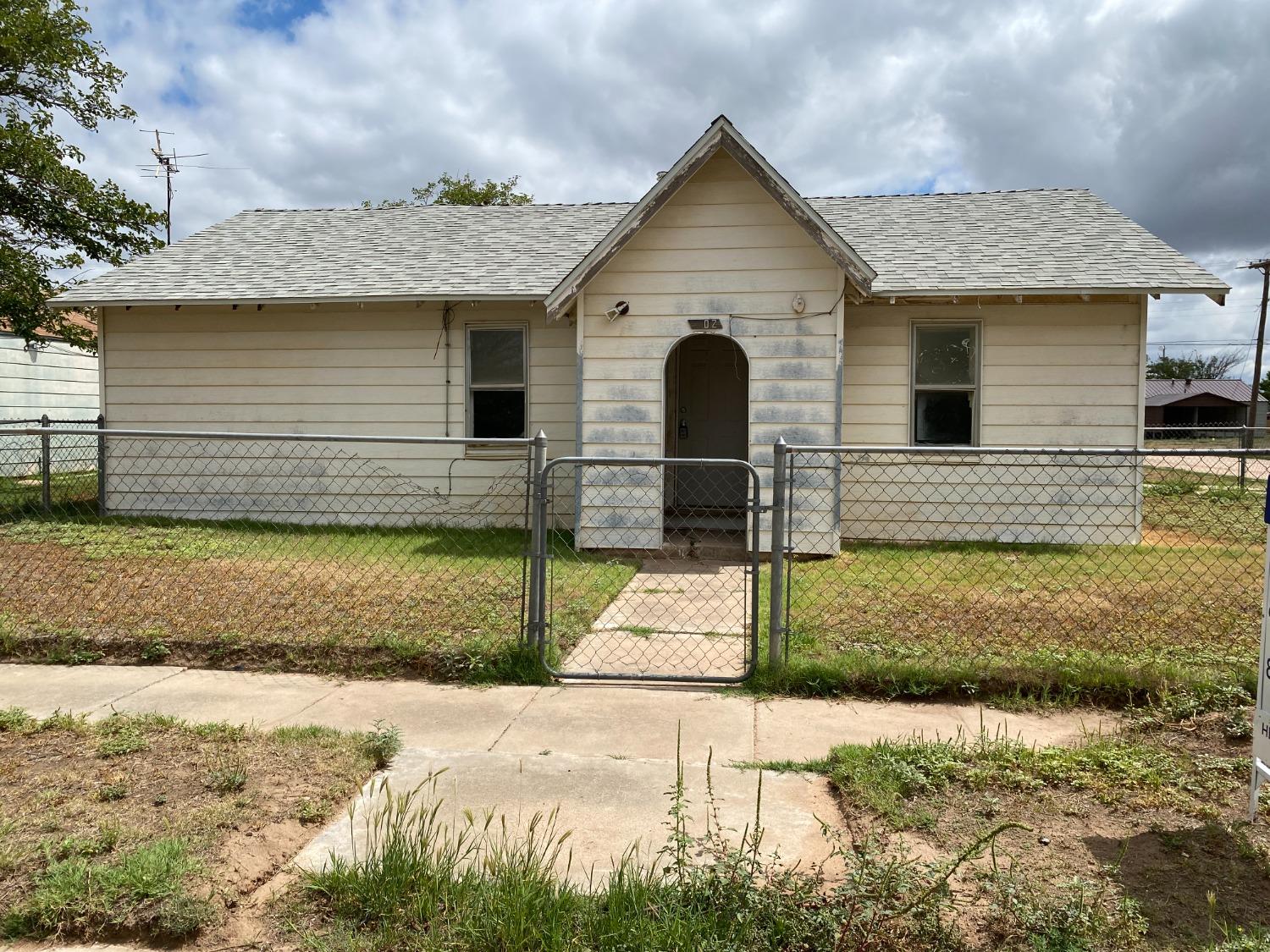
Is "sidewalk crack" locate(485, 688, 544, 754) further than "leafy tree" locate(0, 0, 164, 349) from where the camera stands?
No

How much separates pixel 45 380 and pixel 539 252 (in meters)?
16.1

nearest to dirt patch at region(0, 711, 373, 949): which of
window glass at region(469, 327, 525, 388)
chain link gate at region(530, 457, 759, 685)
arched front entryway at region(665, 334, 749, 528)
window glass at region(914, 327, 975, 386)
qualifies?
chain link gate at region(530, 457, 759, 685)

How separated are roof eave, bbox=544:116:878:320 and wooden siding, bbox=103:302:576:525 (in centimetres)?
275

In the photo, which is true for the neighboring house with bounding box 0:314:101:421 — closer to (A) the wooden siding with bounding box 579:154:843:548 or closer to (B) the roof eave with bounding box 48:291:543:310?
(B) the roof eave with bounding box 48:291:543:310

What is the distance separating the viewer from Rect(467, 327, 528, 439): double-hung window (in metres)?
12.0

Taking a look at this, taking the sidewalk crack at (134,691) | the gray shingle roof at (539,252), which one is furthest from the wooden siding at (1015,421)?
the sidewalk crack at (134,691)

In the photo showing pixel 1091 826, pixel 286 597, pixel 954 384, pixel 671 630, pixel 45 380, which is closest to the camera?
pixel 1091 826

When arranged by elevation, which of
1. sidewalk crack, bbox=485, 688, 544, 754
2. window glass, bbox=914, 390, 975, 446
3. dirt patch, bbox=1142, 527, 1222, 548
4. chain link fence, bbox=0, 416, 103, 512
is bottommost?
sidewalk crack, bbox=485, 688, 544, 754

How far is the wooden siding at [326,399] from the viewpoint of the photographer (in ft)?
39.0

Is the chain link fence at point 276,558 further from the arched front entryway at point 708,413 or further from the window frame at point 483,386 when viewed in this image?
the arched front entryway at point 708,413

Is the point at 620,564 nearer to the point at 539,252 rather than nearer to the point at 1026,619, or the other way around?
the point at 1026,619

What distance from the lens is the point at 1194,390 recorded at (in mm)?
73500

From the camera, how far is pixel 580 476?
966 cm

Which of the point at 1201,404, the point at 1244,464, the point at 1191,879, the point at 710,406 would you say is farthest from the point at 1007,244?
the point at 1201,404
